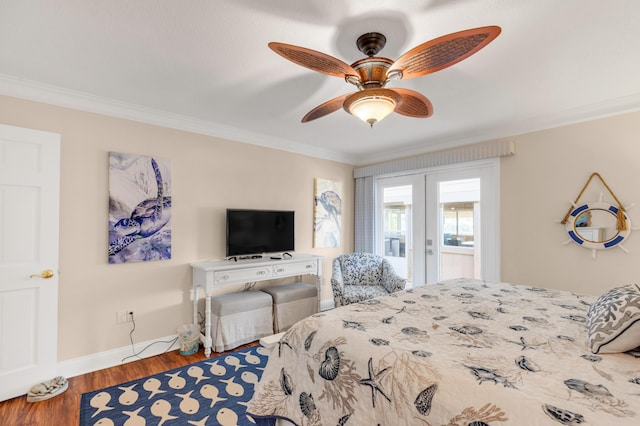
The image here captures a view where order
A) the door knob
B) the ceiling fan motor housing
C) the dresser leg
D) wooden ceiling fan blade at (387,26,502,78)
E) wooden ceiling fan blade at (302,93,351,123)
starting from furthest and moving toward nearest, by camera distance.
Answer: the dresser leg, the door knob, wooden ceiling fan blade at (302,93,351,123), the ceiling fan motor housing, wooden ceiling fan blade at (387,26,502,78)

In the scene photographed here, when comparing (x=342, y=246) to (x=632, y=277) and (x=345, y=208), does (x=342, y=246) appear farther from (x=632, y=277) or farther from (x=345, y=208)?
(x=632, y=277)

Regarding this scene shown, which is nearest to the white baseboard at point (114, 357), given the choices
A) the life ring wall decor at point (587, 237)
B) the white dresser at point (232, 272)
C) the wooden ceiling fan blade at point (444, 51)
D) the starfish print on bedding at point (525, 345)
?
the white dresser at point (232, 272)

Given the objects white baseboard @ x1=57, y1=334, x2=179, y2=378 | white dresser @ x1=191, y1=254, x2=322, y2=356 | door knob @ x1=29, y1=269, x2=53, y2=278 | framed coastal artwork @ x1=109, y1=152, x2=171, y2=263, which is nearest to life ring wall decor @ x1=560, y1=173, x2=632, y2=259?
white dresser @ x1=191, y1=254, x2=322, y2=356

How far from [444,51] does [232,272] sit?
269cm

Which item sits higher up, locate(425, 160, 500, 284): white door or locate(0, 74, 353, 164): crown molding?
locate(0, 74, 353, 164): crown molding

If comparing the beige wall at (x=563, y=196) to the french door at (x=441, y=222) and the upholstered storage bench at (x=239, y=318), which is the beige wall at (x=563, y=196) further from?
the upholstered storage bench at (x=239, y=318)

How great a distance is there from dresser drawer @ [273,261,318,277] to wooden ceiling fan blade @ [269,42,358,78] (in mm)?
2395

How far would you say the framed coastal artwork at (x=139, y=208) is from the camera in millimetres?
2824

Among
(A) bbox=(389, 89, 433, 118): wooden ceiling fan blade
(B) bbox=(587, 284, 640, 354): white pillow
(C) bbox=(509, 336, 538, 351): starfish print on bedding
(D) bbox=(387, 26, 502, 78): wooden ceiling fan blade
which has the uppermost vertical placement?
(D) bbox=(387, 26, 502, 78): wooden ceiling fan blade

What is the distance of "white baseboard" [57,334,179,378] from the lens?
2.62 m

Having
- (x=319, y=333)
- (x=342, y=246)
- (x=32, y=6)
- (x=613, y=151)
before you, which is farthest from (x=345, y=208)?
(x=32, y=6)

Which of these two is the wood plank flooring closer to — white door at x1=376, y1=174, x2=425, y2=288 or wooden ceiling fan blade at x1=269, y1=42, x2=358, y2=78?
wooden ceiling fan blade at x1=269, y1=42, x2=358, y2=78

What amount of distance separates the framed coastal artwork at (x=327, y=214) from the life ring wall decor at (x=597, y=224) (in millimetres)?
2775

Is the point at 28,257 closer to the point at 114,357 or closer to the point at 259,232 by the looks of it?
the point at 114,357
